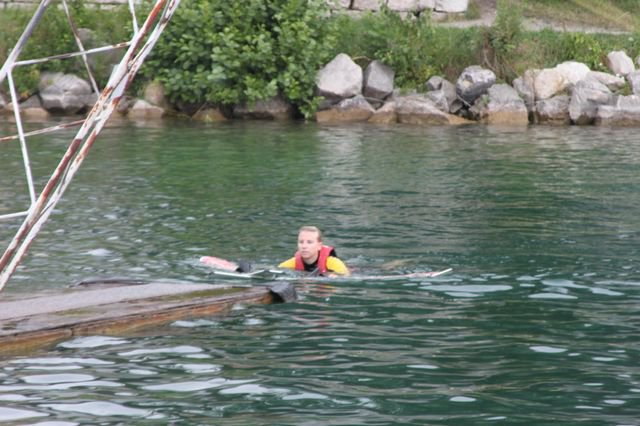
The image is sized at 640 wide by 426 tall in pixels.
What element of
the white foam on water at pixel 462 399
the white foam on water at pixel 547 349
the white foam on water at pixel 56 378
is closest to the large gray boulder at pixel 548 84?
the white foam on water at pixel 547 349

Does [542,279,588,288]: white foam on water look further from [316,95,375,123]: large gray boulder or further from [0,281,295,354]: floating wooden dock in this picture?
[316,95,375,123]: large gray boulder

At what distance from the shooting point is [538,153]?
80.2ft

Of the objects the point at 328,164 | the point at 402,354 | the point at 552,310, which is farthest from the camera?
the point at 328,164

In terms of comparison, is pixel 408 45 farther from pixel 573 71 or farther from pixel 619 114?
pixel 619 114

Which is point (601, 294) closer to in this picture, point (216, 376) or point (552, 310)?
point (552, 310)

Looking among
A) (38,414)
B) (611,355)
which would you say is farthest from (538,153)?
(38,414)

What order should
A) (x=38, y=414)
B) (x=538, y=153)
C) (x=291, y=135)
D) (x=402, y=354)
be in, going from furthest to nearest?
(x=291, y=135) < (x=538, y=153) < (x=402, y=354) < (x=38, y=414)

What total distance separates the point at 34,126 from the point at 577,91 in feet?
44.8

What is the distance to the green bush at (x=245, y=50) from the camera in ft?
102

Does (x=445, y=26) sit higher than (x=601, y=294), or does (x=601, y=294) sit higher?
(x=445, y=26)

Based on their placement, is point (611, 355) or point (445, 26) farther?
point (445, 26)

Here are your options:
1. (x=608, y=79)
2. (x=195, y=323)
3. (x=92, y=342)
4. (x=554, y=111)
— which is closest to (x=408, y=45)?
(x=554, y=111)

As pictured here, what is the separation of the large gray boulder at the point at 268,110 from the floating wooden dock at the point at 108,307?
67.3ft

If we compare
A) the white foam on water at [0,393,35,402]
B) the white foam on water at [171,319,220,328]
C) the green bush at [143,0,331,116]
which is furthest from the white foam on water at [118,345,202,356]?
the green bush at [143,0,331,116]
